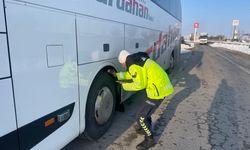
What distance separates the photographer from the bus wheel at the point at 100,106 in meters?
3.01

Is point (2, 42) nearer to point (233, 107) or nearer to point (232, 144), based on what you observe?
point (232, 144)

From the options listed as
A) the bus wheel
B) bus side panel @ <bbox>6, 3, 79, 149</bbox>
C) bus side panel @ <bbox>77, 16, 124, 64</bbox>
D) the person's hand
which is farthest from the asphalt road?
bus side panel @ <bbox>77, 16, 124, 64</bbox>

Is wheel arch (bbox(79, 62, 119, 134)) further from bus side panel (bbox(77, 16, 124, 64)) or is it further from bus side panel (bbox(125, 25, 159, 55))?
bus side panel (bbox(125, 25, 159, 55))

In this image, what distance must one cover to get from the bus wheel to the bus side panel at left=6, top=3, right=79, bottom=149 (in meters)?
0.47

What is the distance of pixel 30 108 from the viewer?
6.20 feet

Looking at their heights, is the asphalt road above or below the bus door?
below

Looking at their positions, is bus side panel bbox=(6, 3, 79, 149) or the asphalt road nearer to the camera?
bus side panel bbox=(6, 3, 79, 149)

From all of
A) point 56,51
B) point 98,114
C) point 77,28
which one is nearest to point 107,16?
point 77,28

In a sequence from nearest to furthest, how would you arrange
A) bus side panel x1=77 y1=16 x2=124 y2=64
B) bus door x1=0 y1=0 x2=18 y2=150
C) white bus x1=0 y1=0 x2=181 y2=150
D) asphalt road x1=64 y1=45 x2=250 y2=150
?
bus door x1=0 y1=0 x2=18 y2=150, white bus x1=0 y1=0 x2=181 y2=150, bus side panel x1=77 y1=16 x2=124 y2=64, asphalt road x1=64 y1=45 x2=250 y2=150

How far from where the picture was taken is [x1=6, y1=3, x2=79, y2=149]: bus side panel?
1726 millimetres

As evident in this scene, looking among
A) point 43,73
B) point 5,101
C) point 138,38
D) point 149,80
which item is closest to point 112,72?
point 149,80

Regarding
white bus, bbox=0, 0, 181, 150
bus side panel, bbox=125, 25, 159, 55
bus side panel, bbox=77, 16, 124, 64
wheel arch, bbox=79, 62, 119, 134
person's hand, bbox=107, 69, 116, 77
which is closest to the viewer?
white bus, bbox=0, 0, 181, 150

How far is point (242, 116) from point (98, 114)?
329 centimetres

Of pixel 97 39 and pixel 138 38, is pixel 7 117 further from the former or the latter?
pixel 138 38
